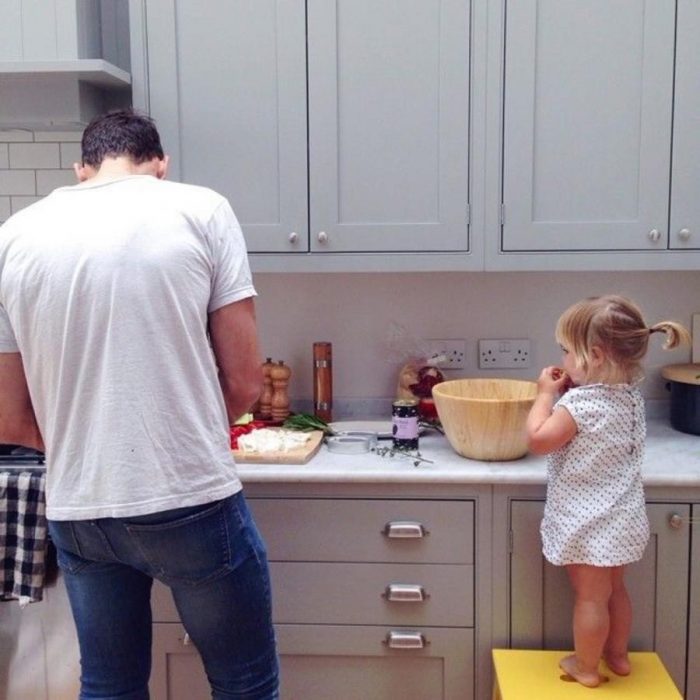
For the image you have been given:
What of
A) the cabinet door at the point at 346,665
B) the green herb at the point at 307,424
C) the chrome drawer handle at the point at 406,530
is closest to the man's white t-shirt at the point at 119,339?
the chrome drawer handle at the point at 406,530

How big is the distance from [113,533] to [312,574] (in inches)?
26.7

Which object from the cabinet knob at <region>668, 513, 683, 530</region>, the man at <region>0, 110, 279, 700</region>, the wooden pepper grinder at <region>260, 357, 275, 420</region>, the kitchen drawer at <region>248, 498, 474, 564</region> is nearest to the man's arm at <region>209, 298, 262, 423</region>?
the man at <region>0, 110, 279, 700</region>

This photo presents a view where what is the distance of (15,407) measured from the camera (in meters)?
1.55

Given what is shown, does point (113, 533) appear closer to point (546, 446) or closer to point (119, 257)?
point (119, 257)

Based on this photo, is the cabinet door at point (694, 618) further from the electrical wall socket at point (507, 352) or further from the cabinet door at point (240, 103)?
the cabinet door at point (240, 103)

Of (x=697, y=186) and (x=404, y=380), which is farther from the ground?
(x=697, y=186)

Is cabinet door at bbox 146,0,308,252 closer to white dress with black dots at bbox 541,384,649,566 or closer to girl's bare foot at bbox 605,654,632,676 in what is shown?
white dress with black dots at bbox 541,384,649,566

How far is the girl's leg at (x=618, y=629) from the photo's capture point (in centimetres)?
179

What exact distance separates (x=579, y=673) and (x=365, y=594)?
19.9 inches

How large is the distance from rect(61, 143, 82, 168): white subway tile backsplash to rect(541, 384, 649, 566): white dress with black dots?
1.57m

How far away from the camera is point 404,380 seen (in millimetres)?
2439

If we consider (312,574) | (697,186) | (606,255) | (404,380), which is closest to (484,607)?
(312,574)

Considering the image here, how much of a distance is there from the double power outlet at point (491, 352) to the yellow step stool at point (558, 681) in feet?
2.88

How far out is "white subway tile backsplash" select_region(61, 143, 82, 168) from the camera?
2.46 m
